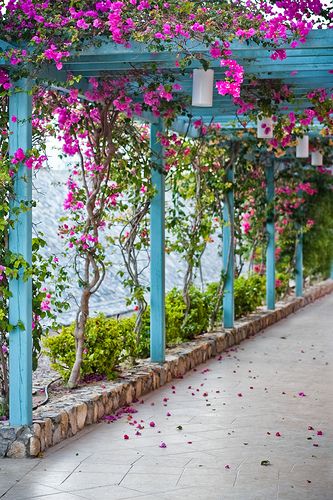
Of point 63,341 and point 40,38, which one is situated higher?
point 40,38

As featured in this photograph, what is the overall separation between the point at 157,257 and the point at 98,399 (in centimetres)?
181

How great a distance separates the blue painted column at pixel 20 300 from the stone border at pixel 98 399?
11 cm

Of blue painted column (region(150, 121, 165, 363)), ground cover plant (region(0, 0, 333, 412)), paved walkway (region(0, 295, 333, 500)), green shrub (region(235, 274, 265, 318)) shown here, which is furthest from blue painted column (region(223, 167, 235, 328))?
blue painted column (region(150, 121, 165, 363))

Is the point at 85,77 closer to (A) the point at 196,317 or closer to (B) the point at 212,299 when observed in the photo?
(A) the point at 196,317

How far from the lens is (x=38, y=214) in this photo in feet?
38.7

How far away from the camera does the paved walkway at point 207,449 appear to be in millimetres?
4516

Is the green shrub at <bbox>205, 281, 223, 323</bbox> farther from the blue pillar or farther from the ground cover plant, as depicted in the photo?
the blue pillar

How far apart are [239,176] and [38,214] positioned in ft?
9.37

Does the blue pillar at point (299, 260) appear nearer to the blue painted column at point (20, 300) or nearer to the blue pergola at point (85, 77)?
the blue pergola at point (85, 77)

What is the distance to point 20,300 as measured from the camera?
518 cm

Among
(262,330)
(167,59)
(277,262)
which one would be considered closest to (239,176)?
(262,330)

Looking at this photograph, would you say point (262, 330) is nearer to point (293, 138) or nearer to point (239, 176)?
point (239, 176)

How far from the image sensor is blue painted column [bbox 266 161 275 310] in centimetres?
1231

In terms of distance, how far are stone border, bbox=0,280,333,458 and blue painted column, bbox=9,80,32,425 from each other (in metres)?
0.11
